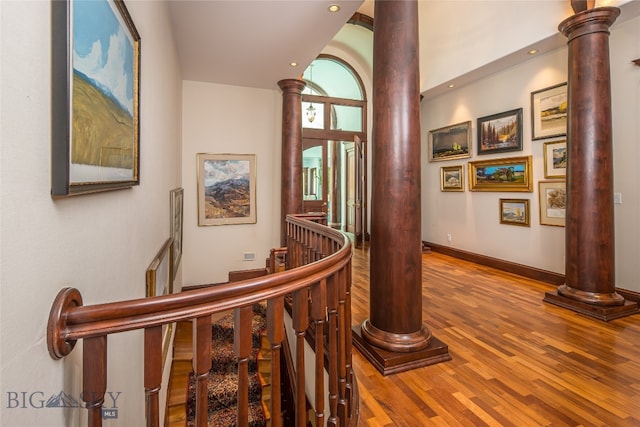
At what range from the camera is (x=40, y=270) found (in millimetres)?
696

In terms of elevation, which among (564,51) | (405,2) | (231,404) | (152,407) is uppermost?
(564,51)

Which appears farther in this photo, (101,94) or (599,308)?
(599,308)

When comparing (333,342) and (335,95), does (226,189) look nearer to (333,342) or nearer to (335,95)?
(335,95)

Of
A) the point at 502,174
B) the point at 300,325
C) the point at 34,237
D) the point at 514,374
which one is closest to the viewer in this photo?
the point at 34,237

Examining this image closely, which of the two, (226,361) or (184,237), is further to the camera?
(184,237)

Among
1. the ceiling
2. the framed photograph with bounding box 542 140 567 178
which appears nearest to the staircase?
the ceiling

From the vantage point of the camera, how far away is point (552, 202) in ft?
13.9

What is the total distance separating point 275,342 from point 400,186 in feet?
5.09

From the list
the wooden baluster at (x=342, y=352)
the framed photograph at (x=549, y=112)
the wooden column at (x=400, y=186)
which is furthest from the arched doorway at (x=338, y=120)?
the wooden baluster at (x=342, y=352)

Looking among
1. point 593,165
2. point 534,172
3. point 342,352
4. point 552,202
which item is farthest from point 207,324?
point 534,172

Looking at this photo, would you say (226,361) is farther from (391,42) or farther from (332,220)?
(332,220)

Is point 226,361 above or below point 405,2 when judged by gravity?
below

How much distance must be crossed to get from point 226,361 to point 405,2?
12.1 feet

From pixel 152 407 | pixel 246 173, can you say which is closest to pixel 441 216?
pixel 246 173
